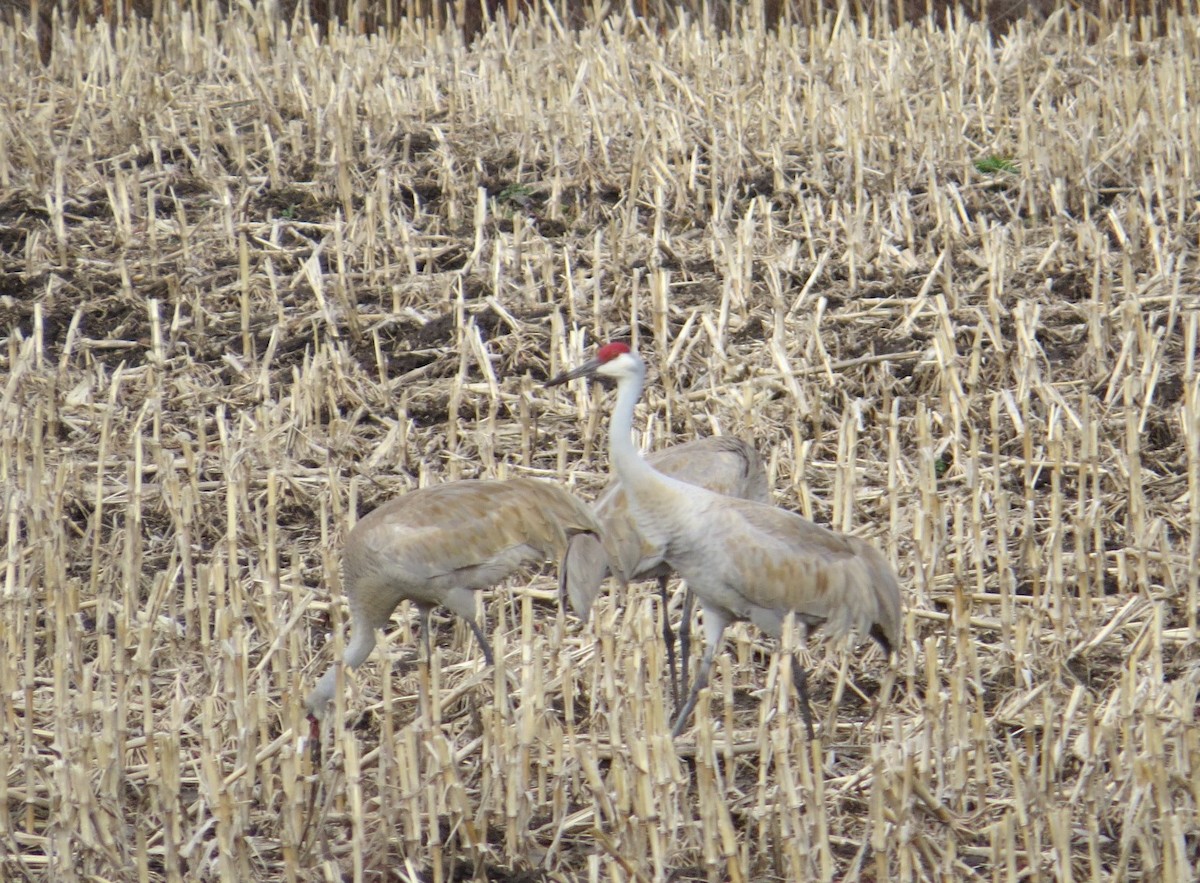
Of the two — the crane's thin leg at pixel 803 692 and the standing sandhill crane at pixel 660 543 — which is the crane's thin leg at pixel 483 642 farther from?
the crane's thin leg at pixel 803 692

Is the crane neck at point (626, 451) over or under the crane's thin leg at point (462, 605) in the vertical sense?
over

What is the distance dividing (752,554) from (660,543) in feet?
0.74

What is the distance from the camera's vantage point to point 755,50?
8.89 meters

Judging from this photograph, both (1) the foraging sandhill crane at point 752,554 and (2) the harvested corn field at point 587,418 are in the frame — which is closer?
(2) the harvested corn field at point 587,418

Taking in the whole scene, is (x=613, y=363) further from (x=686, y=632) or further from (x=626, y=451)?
(x=686, y=632)

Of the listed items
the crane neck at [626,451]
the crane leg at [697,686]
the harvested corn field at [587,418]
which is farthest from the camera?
the crane leg at [697,686]

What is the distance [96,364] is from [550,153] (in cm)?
239

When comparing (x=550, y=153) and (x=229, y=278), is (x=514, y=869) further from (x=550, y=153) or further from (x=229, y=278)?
(x=550, y=153)

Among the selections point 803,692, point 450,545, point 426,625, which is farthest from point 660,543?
point 426,625

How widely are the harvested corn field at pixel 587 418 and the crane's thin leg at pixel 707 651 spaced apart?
106 millimetres

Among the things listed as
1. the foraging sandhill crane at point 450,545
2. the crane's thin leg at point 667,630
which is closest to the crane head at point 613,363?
the foraging sandhill crane at point 450,545

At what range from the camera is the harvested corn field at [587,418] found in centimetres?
348

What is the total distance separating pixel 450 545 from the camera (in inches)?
171

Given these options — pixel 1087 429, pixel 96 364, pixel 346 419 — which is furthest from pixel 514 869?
pixel 96 364
